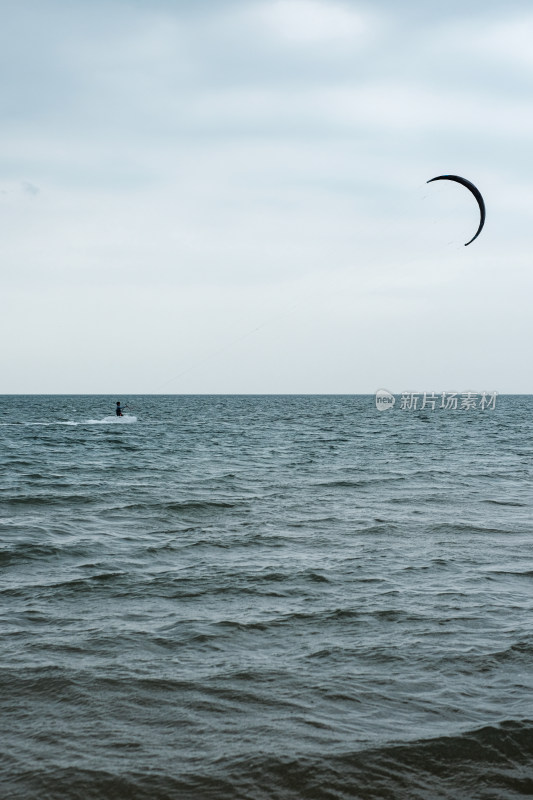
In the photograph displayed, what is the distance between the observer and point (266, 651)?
7.31 meters

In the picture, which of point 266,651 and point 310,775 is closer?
point 310,775

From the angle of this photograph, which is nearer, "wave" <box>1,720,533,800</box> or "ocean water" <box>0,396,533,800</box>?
"wave" <box>1,720,533,800</box>

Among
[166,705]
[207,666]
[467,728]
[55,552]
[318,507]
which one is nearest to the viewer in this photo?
[467,728]

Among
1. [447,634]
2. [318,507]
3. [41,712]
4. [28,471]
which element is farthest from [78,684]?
[28,471]

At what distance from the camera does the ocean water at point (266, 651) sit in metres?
5.08

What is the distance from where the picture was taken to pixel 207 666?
6.91 meters

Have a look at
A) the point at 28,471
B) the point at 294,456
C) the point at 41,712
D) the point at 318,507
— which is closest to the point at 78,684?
the point at 41,712

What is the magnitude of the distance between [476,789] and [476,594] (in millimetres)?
4540

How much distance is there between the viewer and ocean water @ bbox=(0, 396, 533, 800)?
508 cm

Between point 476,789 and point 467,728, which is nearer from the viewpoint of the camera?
point 476,789

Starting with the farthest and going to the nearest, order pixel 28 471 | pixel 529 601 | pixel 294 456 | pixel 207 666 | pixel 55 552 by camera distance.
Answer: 1. pixel 294 456
2. pixel 28 471
3. pixel 55 552
4. pixel 529 601
5. pixel 207 666

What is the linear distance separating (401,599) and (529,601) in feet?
5.06

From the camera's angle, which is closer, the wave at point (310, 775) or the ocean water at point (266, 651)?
the wave at point (310, 775)

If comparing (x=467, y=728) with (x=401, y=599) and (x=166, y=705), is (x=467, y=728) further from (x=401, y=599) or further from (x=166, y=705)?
(x=401, y=599)
